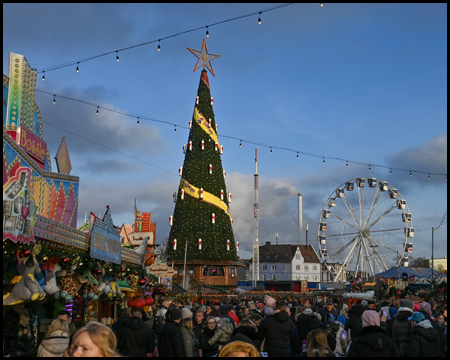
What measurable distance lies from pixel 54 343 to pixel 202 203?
40297 mm

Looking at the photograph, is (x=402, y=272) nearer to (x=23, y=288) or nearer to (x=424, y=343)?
(x=424, y=343)

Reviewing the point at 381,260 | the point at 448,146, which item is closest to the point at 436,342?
the point at 448,146

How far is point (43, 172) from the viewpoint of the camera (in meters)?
11.8

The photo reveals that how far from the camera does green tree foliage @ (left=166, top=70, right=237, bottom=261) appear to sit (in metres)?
46.5

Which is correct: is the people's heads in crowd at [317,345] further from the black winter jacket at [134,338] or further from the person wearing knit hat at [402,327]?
the person wearing knit hat at [402,327]

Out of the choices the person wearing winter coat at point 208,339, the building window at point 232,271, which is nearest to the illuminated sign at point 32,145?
the person wearing winter coat at point 208,339

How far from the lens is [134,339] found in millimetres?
7609

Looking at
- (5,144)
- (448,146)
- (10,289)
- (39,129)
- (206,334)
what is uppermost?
(39,129)

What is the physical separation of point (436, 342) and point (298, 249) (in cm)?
8213

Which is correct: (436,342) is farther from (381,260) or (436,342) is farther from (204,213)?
(381,260)

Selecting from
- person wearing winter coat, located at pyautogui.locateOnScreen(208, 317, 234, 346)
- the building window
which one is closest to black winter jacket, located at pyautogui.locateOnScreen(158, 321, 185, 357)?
person wearing winter coat, located at pyautogui.locateOnScreen(208, 317, 234, 346)

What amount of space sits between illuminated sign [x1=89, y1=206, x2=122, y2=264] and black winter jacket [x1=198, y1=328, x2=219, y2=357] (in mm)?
4555

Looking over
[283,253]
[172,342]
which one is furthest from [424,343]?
[283,253]

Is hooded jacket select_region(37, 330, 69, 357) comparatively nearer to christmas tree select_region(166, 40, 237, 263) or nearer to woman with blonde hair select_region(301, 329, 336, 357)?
woman with blonde hair select_region(301, 329, 336, 357)
